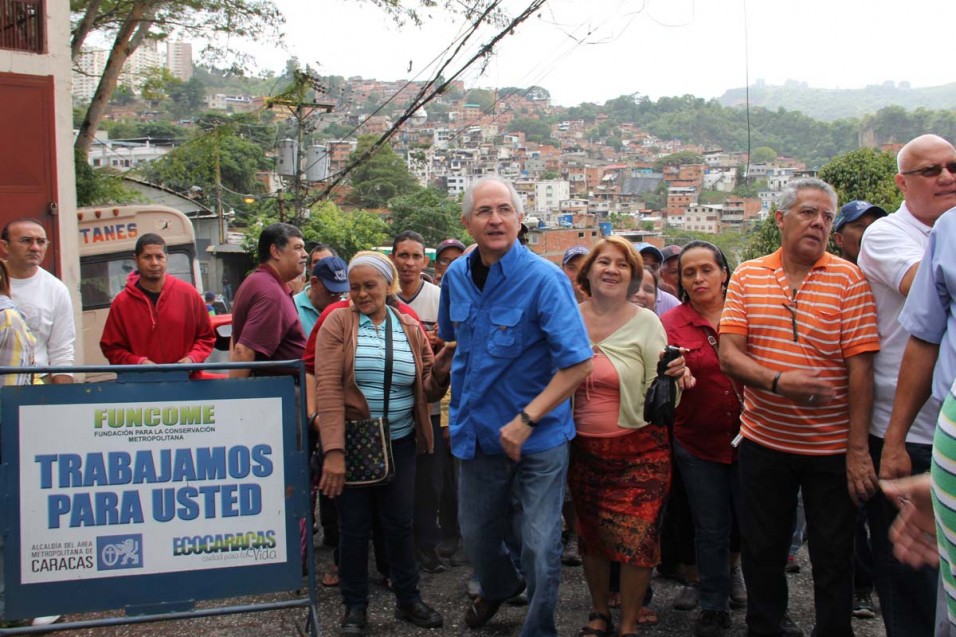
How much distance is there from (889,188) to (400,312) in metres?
19.7

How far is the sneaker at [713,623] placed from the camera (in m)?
4.25

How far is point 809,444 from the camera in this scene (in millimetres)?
3754

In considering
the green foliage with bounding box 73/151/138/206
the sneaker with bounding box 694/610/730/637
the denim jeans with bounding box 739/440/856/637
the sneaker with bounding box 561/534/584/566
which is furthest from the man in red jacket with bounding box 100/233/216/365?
the green foliage with bounding box 73/151/138/206

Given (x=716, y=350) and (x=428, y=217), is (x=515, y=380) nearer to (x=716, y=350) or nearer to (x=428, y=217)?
(x=716, y=350)

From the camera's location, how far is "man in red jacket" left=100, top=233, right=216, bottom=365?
5551 millimetres

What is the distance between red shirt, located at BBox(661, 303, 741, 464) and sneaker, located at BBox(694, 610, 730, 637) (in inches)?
29.5

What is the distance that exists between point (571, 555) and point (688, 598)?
35.1 inches

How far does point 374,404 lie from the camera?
4316mm

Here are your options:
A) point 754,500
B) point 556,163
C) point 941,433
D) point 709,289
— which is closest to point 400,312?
point 709,289

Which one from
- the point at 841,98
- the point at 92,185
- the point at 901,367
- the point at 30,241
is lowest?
the point at 901,367

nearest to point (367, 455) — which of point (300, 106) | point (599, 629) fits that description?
point (599, 629)

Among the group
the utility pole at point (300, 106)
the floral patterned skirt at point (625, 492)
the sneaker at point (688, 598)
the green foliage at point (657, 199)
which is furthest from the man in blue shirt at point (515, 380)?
the green foliage at point (657, 199)

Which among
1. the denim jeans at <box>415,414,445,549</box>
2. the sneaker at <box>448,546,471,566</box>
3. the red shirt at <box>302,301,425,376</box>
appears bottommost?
the sneaker at <box>448,546,471,566</box>

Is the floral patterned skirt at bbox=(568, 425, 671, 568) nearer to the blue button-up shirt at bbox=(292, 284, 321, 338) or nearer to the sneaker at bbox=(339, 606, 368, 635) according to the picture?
the sneaker at bbox=(339, 606, 368, 635)
